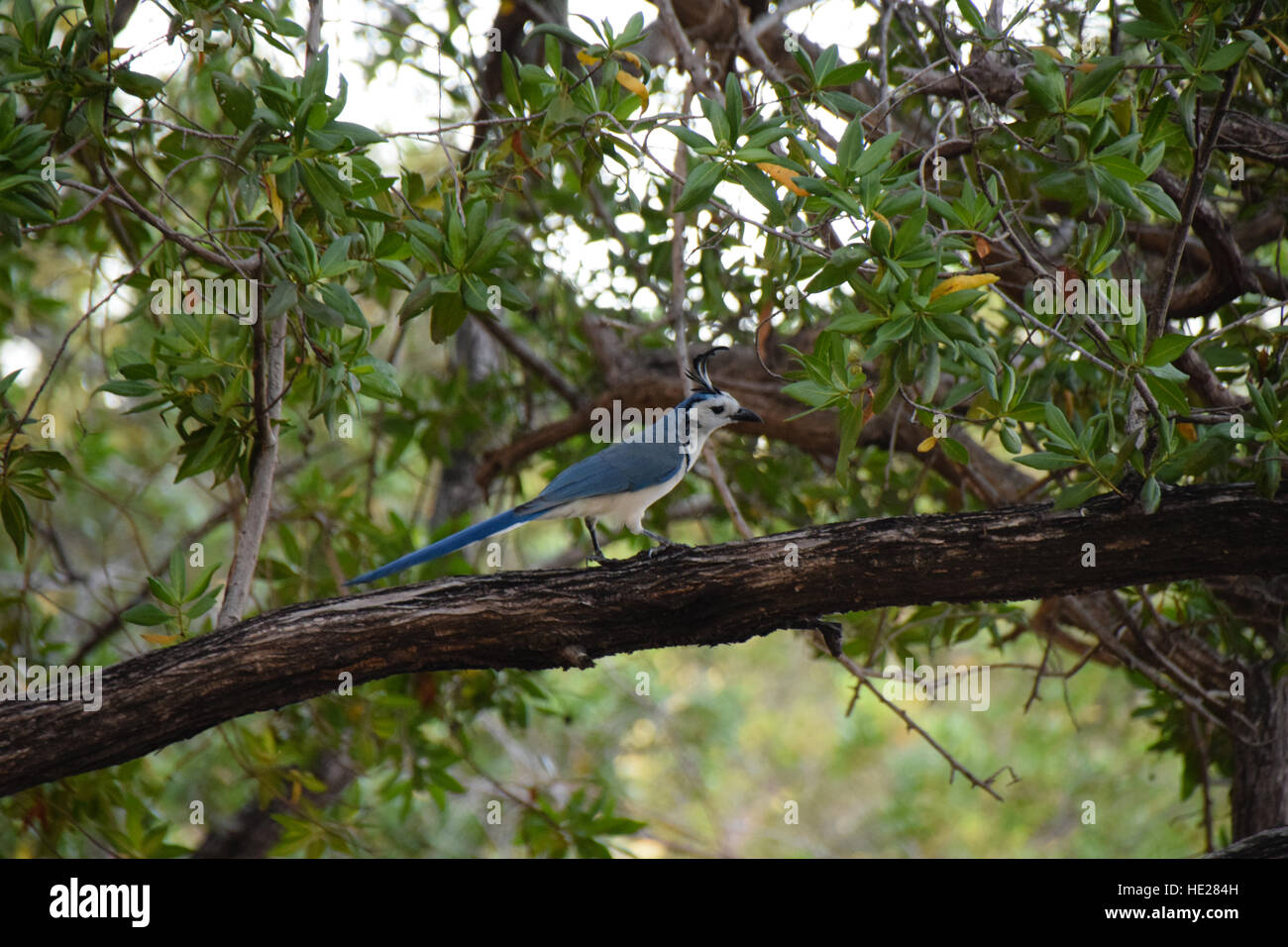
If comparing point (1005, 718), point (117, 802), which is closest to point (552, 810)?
point (117, 802)

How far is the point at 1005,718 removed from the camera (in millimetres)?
11289

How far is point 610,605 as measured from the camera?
10.3ft

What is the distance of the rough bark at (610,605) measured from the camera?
3.00 meters

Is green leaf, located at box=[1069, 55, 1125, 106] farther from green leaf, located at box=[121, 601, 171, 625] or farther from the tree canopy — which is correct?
green leaf, located at box=[121, 601, 171, 625]

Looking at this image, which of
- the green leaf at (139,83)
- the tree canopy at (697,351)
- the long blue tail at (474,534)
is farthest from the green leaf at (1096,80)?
the green leaf at (139,83)

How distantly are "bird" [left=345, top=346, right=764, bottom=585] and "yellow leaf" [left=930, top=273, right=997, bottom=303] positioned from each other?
45.9 inches

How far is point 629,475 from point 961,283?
5.56ft

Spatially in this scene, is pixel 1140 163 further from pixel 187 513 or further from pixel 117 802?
pixel 187 513

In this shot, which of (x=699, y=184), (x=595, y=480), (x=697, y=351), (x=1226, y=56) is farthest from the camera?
(x=697, y=351)

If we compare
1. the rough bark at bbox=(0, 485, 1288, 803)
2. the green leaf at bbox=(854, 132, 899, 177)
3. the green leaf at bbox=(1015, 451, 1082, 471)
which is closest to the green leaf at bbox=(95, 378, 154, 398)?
the rough bark at bbox=(0, 485, 1288, 803)

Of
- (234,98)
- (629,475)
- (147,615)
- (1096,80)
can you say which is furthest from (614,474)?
(1096,80)

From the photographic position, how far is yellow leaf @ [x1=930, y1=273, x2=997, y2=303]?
261 cm

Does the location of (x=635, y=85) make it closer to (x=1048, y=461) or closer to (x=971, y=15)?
(x=971, y=15)

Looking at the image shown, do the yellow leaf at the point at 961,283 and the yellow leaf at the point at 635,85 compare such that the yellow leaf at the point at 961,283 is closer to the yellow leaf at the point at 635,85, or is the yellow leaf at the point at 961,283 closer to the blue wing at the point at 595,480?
the yellow leaf at the point at 635,85
